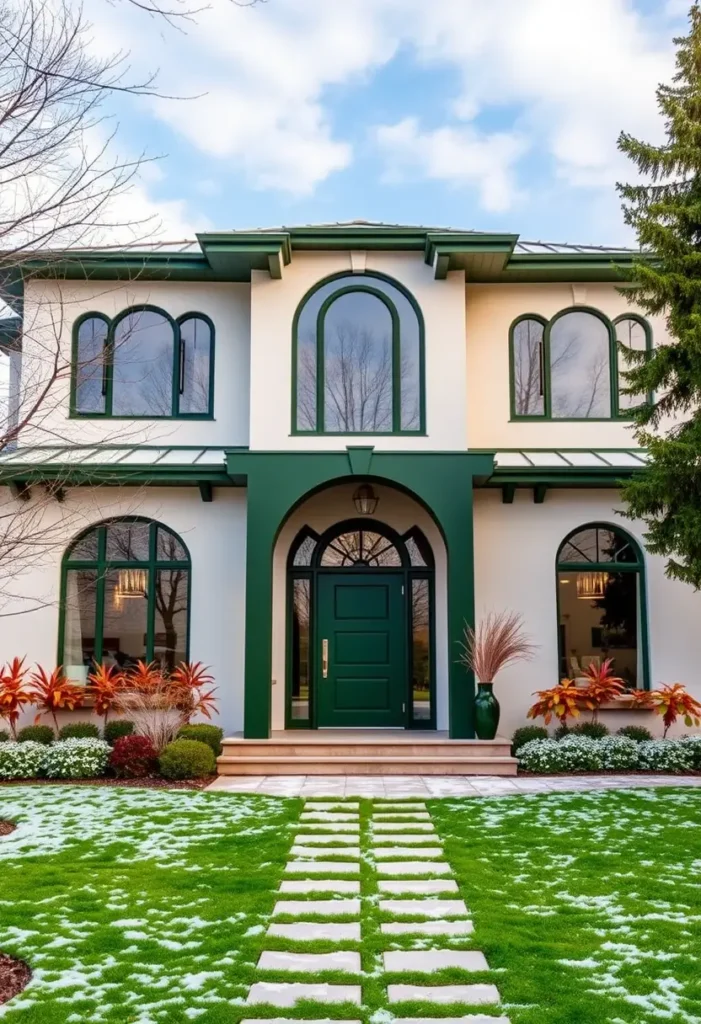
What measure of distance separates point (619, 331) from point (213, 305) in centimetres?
580

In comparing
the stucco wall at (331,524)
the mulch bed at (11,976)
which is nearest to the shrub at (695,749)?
the stucco wall at (331,524)

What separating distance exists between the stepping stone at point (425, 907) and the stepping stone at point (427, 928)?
0.37 feet

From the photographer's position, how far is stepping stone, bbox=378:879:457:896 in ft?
18.3

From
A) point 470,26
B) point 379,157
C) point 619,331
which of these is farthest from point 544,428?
point 470,26

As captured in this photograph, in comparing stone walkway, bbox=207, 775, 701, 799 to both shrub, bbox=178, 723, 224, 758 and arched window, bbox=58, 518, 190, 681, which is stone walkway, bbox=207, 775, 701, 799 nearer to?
shrub, bbox=178, 723, 224, 758

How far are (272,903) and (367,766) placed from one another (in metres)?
4.84

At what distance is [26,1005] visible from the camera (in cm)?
386

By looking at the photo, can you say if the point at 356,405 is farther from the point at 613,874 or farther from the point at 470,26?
the point at 613,874

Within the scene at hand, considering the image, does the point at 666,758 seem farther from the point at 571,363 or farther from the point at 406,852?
→ the point at 571,363

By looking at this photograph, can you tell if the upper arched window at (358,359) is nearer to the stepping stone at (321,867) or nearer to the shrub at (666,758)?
the shrub at (666,758)

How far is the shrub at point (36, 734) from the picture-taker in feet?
34.7

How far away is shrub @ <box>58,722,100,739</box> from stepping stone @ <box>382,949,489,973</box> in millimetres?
7001

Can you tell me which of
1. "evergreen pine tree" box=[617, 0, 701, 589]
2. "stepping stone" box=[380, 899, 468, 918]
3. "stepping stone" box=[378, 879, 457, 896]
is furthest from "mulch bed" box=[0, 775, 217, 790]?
"evergreen pine tree" box=[617, 0, 701, 589]

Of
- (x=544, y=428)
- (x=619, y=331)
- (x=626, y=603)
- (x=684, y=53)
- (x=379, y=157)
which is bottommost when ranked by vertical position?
(x=626, y=603)
